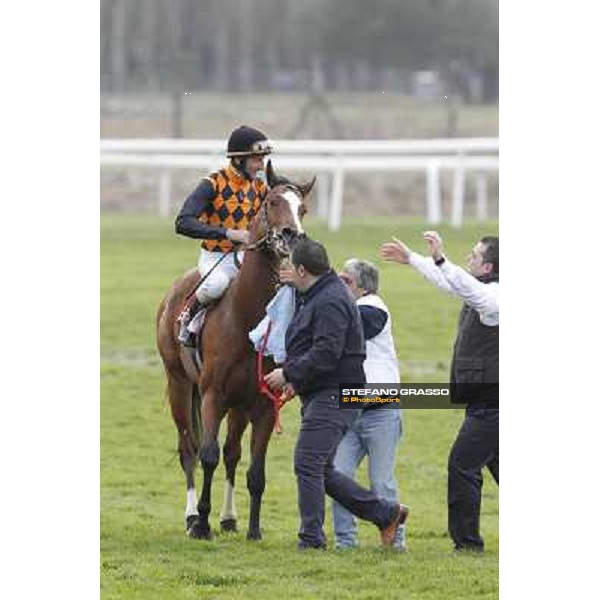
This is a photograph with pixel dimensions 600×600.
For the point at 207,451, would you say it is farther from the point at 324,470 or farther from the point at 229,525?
the point at 324,470

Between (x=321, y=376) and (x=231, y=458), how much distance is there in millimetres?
1537

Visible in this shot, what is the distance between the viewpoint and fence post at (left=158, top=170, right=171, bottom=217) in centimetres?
2258

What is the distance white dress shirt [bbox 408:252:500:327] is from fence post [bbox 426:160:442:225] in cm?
1367

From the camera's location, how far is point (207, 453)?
780cm

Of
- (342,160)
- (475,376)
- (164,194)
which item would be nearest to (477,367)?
(475,376)

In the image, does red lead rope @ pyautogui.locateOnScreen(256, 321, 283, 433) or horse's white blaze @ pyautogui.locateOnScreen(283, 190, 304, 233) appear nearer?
horse's white blaze @ pyautogui.locateOnScreen(283, 190, 304, 233)

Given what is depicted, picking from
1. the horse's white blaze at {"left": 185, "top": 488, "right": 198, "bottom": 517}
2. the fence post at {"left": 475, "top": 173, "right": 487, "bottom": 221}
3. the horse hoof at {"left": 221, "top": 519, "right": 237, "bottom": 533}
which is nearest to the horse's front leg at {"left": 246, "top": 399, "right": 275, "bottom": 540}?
the horse hoof at {"left": 221, "top": 519, "right": 237, "bottom": 533}

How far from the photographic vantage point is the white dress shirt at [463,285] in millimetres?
6750

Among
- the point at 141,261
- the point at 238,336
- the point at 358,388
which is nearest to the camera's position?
the point at 358,388

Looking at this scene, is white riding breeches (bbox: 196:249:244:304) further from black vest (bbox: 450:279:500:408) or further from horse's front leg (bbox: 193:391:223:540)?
black vest (bbox: 450:279:500:408)
